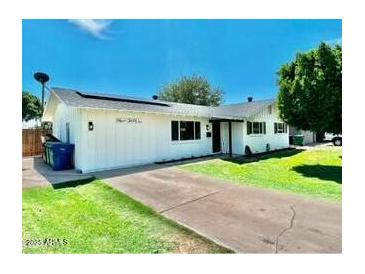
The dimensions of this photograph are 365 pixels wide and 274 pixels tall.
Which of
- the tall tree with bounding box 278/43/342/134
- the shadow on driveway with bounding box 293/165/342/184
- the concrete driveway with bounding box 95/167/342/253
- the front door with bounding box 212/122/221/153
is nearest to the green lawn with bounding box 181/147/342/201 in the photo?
the shadow on driveway with bounding box 293/165/342/184

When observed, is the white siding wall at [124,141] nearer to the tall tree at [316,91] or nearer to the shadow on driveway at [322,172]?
the tall tree at [316,91]

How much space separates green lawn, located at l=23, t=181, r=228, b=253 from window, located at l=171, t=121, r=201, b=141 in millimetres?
6730

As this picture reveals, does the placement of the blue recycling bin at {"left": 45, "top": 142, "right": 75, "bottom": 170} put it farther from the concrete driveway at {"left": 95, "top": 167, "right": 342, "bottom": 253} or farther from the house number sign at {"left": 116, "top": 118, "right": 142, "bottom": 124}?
the concrete driveway at {"left": 95, "top": 167, "right": 342, "bottom": 253}

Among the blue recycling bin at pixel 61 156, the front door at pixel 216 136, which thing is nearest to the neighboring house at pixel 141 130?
the front door at pixel 216 136

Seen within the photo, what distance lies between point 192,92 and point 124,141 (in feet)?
86.7

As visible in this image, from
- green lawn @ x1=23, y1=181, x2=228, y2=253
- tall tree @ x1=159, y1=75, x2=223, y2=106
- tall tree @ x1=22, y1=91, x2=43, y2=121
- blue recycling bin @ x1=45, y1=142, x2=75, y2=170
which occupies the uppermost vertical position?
tall tree @ x1=159, y1=75, x2=223, y2=106

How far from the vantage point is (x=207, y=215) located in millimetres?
Result: 4707

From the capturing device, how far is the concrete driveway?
3.59m

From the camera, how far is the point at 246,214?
474 centimetres

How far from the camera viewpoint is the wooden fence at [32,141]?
1525 centimetres
